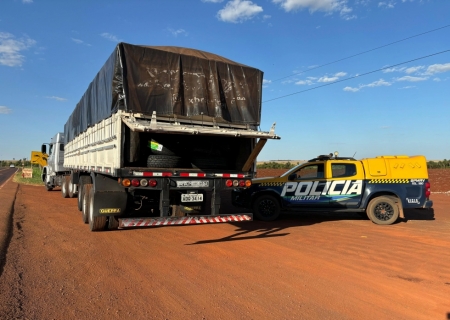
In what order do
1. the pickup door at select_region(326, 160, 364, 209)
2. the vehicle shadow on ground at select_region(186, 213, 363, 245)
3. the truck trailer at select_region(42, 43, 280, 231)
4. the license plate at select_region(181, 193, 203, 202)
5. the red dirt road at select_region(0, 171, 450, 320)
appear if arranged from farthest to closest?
the pickup door at select_region(326, 160, 364, 209) → the vehicle shadow on ground at select_region(186, 213, 363, 245) → the license plate at select_region(181, 193, 203, 202) → the truck trailer at select_region(42, 43, 280, 231) → the red dirt road at select_region(0, 171, 450, 320)

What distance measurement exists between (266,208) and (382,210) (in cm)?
319

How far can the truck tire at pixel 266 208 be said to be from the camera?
10.1 metres

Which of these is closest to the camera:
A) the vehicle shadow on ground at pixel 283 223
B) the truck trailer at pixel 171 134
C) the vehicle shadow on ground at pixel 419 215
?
the truck trailer at pixel 171 134

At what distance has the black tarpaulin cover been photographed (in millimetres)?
6531

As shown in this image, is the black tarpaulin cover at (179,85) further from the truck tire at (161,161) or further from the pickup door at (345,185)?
the pickup door at (345,185)

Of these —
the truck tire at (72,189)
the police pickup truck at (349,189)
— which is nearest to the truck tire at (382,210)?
the police pickup truck at (349,189)

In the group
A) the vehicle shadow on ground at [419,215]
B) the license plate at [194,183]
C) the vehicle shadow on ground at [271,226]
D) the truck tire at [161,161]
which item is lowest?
the vehicle shadow on ground at [271,226]

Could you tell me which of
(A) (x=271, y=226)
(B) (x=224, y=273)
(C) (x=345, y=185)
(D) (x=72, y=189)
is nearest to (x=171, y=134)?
(B) (x=224, y=273)

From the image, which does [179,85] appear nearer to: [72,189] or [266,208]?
[266,208]

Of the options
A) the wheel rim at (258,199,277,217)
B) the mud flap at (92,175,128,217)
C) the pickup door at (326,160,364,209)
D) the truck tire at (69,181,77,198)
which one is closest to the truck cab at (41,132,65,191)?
the truck tire at (69,181,77,198)

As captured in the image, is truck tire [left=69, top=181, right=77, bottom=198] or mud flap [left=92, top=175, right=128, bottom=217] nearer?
mud flap [left=92, top=175, right=128, bottom=217]

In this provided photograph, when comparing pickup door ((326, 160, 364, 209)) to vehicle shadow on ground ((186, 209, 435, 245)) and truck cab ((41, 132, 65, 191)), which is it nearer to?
vehicle shadow on ground ((186, 209, 435, 245))

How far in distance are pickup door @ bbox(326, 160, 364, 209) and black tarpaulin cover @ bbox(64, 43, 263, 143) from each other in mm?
3654

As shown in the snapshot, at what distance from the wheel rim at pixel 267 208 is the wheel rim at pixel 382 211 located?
9.20 ft
